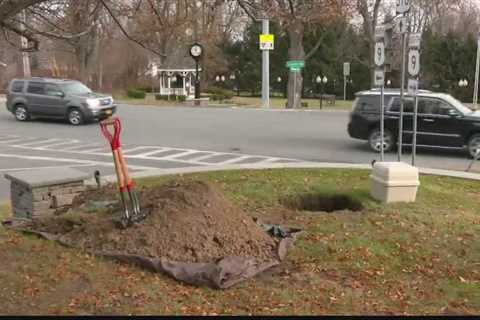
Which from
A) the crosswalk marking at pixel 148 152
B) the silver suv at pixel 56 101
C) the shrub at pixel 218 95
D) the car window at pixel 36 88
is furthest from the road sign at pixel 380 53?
the shrub at pixel 218 95

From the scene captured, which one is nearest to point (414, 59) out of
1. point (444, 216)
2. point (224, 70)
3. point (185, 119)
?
point (444, 216)

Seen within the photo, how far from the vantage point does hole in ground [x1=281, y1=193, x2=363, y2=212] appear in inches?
338

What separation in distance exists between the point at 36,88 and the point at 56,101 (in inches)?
54.2

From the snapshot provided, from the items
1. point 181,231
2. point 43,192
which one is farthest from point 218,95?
point 181,231

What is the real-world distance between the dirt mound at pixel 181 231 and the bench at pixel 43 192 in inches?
30.1

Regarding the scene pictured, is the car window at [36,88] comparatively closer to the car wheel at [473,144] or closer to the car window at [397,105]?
the car window at [397,105]

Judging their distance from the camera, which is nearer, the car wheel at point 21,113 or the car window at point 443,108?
the car window at point 443,108

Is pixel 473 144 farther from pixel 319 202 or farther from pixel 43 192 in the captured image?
pixel 43 192

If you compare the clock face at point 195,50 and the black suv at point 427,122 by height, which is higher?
the clock face at point 195,50

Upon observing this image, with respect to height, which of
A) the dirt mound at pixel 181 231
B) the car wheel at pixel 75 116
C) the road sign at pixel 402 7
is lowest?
the dirt mound at pixel 181 231

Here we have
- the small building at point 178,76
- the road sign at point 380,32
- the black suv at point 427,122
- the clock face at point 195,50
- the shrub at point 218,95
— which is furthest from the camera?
the small building at point 178,76

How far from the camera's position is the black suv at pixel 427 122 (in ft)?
49.7

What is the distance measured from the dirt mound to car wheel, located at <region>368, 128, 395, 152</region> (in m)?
10.3

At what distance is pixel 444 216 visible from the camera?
25.0ft
